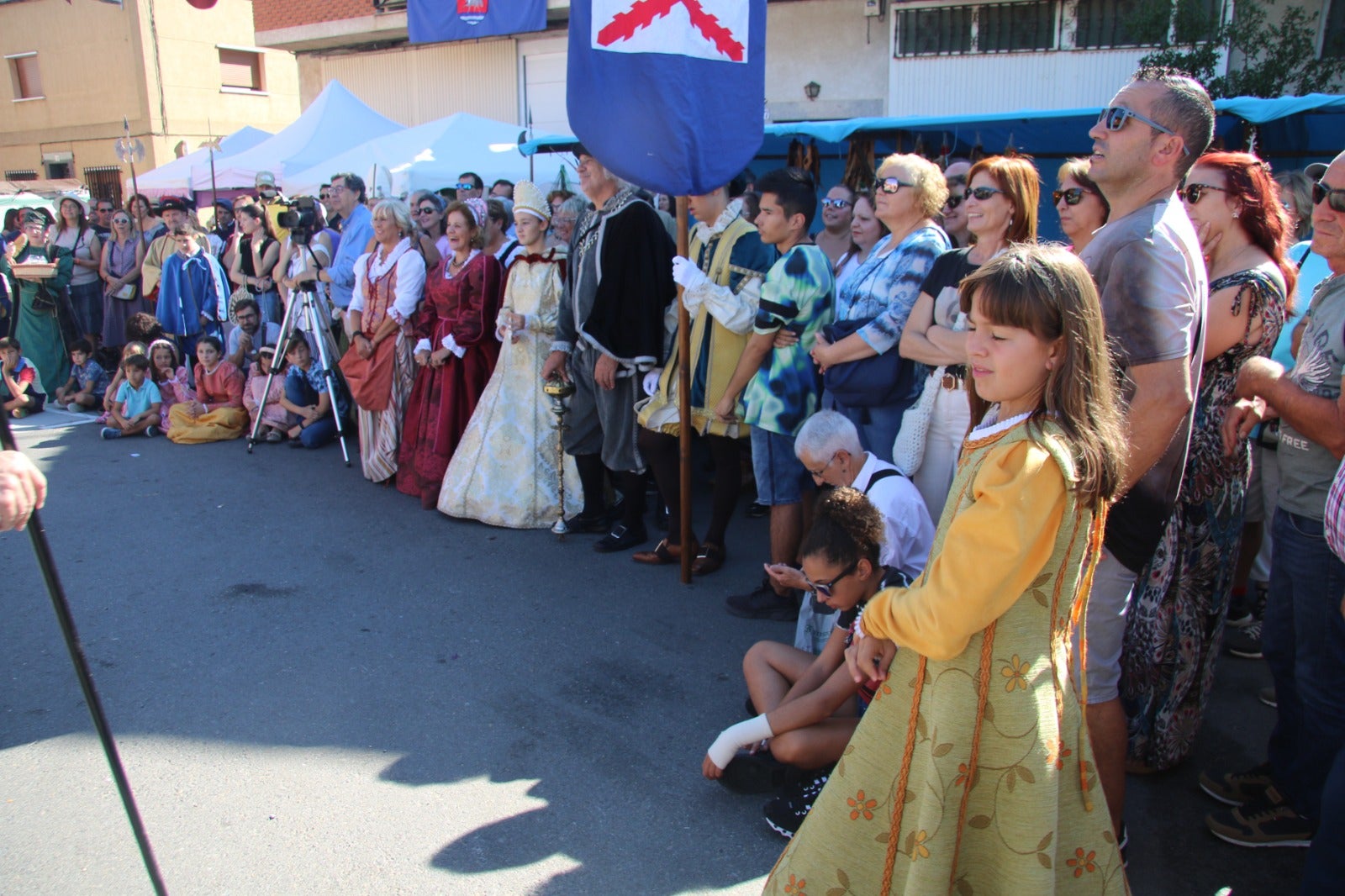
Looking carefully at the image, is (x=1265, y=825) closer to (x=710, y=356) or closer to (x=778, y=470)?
(x=778, y=470)

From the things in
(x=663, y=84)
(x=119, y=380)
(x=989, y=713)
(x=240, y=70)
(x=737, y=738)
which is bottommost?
(x=737, y=738)

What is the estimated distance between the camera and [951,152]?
8969 millimetres

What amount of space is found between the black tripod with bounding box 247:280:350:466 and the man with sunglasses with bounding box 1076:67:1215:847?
5479mm

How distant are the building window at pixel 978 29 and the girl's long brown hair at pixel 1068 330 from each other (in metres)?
13.3

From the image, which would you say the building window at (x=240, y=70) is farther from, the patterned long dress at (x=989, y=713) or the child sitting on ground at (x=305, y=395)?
the patterned long dress at (x=989, y=713)

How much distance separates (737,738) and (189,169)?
1567 centimetres

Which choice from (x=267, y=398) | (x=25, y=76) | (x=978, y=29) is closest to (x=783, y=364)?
(x=267, y=398)

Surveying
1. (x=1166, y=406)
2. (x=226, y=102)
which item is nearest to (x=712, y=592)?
(x=1166, y=406)

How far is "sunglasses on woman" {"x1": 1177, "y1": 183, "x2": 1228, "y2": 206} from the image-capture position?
111 inches

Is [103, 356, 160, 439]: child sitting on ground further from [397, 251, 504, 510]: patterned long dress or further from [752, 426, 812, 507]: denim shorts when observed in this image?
[752, 426, 812, 507]: denim shorts

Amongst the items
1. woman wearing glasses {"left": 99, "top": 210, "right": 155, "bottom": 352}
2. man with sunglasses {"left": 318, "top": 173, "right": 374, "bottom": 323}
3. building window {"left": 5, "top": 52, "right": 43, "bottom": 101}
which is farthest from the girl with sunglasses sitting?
building window {"left": 5, "top": 52, "right": 43, "bottom": 101}

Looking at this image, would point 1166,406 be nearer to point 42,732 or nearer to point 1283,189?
point 1283,189

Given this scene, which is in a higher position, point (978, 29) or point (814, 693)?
point (978, 29)

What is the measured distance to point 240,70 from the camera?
1083 inches
